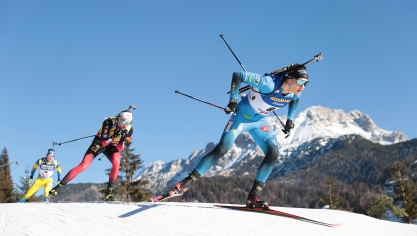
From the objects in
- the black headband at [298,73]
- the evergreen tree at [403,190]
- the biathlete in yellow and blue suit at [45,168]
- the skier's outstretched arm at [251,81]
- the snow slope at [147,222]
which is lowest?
the snow slope at [147,222]

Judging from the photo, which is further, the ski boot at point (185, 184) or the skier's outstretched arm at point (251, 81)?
the skier's outstretched arm at point (251, 81)

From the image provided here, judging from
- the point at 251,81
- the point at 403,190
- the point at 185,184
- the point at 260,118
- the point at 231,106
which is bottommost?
the point at 185,184

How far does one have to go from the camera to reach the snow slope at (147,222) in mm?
6035

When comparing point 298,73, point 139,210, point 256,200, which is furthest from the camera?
point 256,200

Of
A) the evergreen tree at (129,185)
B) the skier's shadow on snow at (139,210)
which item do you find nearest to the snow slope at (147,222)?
the skier's shadow on snow at (139,210)

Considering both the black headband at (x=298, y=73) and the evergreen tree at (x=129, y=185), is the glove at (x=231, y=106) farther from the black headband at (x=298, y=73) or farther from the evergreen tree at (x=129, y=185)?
the evergreen tree at (x=129, y=185)

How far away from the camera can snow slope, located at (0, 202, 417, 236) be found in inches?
238

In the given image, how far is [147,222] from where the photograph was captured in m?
6.46

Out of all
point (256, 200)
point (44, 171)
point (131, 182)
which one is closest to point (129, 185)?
point (131, 182)

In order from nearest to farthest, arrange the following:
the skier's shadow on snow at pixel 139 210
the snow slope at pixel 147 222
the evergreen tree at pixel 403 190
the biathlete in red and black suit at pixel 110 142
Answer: the snow slope at pixel 147 222 < the skier's shadow on snow at pixel 139 210 < the biathlete in red and black suit at pixel 110 142 < the evergreen tree at pixel 403 190

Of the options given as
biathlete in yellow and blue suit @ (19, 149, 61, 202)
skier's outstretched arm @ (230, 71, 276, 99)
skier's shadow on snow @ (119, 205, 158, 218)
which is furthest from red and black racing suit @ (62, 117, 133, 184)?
biathlete in yellow and blue suit @ (19, 149, 61, 202)

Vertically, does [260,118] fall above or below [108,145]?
above

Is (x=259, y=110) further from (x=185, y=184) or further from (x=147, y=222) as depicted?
(x=147, y=222)

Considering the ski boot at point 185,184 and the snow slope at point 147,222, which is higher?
the ski boot at point 185,184
